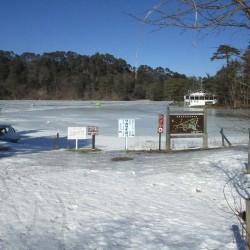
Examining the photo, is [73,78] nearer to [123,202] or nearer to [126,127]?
[126,127]

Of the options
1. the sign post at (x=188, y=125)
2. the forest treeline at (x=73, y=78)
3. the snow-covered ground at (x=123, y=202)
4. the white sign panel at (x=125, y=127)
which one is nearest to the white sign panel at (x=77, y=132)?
the white sign panel at (x=125, y=127)

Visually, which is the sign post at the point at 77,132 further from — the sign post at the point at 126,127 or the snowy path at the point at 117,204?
the snowy path at the point at 117,204

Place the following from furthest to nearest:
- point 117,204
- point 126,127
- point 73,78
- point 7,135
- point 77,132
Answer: point 73,78
point 7,135
point 77,132
point 126,127
point 117,204

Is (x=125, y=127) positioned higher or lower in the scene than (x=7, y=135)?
higher

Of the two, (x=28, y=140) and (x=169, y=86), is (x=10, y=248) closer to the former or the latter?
(x=28, y=140)

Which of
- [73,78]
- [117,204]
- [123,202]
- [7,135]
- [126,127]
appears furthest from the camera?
[73,78]

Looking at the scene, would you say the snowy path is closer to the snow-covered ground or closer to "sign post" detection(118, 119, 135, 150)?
the snow-covered ground

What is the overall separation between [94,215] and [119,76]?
115 metres

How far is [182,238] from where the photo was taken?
4848mm

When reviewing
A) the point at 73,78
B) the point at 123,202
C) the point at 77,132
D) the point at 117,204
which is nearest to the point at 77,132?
the point at 77,132

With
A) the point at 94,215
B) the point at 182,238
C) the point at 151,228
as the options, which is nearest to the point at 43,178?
the point at 94,215

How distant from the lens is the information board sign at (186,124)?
14.3m

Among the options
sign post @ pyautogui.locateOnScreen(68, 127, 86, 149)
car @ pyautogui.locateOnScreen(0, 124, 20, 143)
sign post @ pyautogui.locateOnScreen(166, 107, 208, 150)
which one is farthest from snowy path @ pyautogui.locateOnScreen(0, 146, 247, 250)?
car @ pyautogui.locateOnScreen(0, 124, 20, 143)

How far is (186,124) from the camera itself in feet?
47.4
